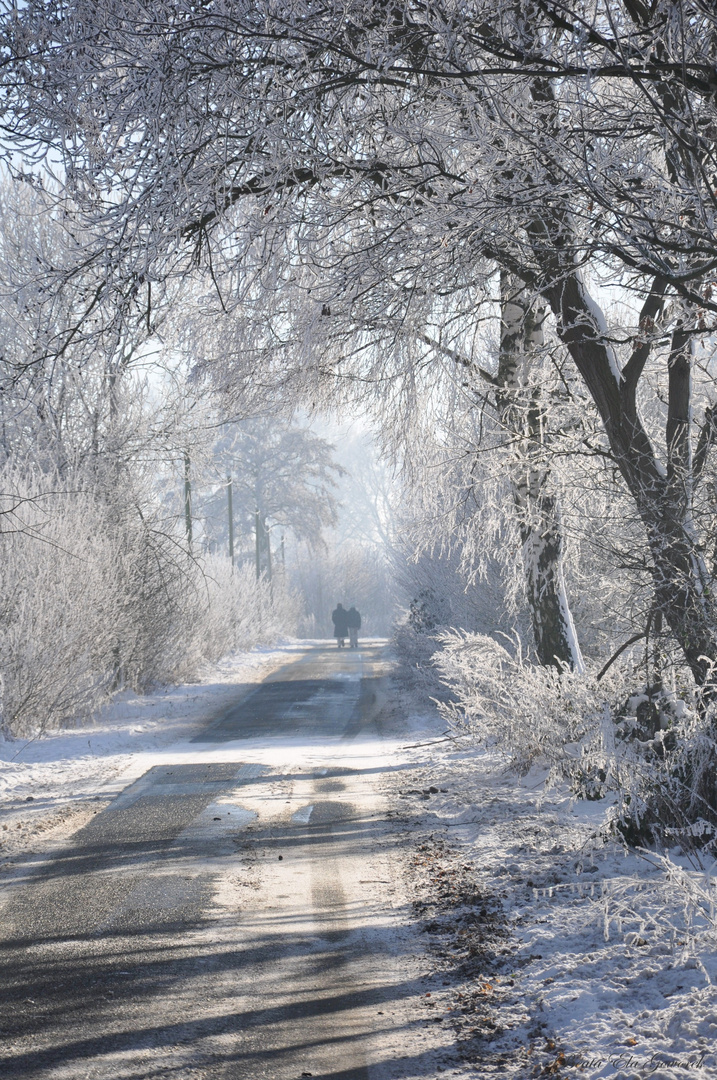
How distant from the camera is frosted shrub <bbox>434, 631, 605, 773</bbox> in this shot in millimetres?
7512

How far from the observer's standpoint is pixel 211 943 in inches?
190

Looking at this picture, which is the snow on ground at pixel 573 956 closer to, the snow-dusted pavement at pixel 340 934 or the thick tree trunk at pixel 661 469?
the snow-dusted pavement at pixel 340 934

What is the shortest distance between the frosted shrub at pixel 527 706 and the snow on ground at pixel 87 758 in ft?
11.9

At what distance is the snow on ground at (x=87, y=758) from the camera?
304 inches

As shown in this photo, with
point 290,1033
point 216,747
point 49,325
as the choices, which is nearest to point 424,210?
point 49,325

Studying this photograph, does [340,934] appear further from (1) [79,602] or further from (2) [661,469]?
(1) [79,602]

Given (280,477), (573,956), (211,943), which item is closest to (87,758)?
(211,943)

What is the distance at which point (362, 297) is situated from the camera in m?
6.02

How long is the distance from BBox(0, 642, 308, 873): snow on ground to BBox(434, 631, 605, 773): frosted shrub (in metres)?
3.63

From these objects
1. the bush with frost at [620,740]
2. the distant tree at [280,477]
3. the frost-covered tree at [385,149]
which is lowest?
the bush with frost at [620,740]

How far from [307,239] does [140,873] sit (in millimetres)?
4095

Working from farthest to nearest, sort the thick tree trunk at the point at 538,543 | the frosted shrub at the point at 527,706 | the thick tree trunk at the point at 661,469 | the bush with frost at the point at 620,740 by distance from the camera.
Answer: the thick tree trunk at the point at 538,543 < the frosted shrub at the point at 527,706 < the thick tree trunk at the point at 661,469 < the bush with frost at the point at 620,740

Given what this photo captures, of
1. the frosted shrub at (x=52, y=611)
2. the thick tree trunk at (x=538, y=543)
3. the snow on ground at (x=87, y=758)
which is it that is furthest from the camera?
the frosted shrub at (x=52, y=611)

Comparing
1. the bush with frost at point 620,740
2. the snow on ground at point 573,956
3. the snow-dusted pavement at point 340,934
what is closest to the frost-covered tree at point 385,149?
the bush with frost at point 620,740
